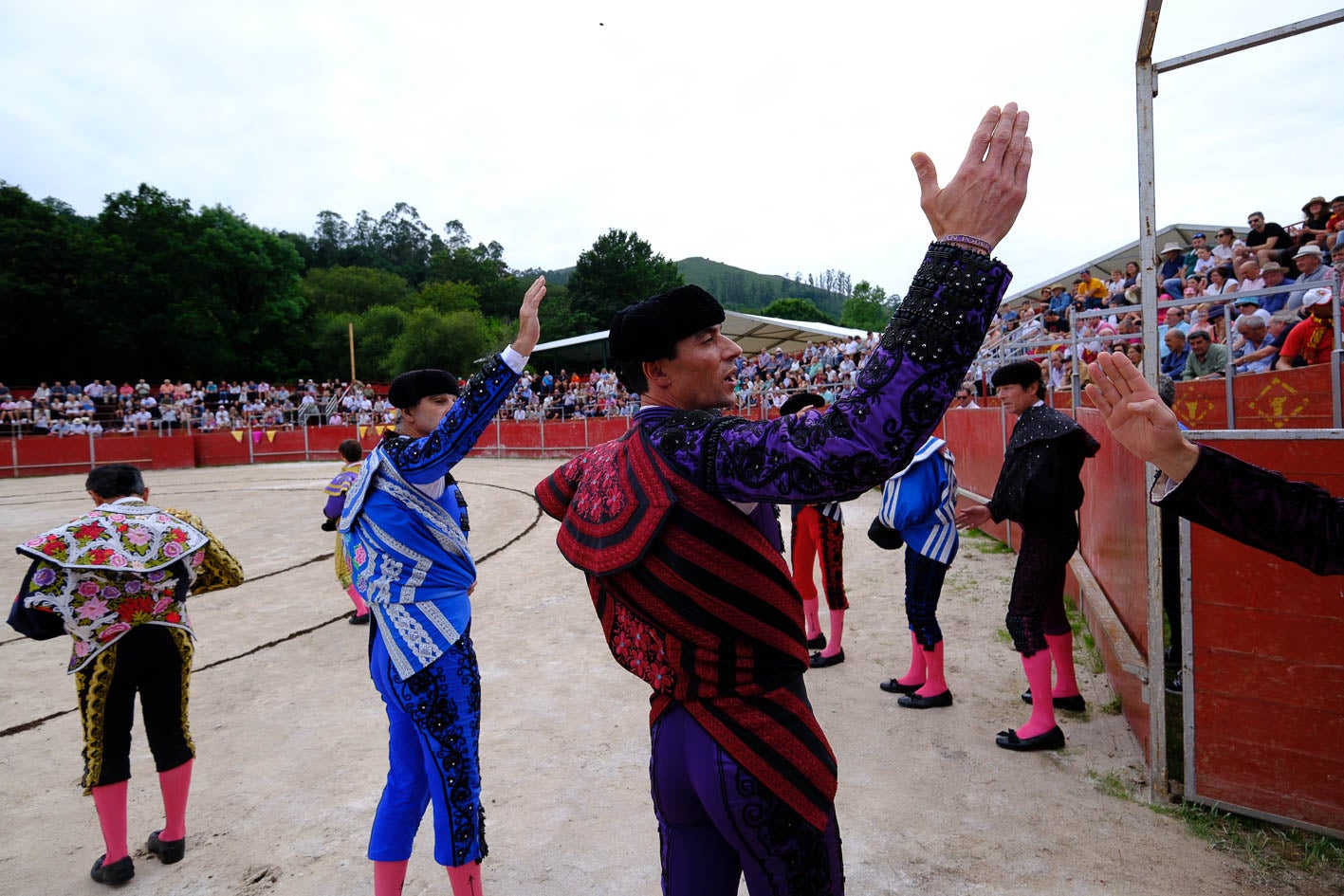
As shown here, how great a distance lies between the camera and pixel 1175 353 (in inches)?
297

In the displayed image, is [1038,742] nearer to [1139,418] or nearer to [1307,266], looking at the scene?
[1139,418]

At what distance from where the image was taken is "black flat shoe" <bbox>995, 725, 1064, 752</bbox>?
3947mm

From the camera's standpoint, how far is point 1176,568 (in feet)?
16.2

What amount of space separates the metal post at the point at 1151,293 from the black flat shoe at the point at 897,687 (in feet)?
5.01

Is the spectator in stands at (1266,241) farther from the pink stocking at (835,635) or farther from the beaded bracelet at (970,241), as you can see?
the beaded bracelet at (970,241)

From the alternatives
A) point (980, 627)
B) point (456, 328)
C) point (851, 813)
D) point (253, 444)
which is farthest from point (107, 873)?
point (456, 328)

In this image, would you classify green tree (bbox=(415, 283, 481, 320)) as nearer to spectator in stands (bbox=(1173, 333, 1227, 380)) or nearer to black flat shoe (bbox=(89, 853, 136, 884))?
spectator in stands (bbox=(1173, 333, 1227, 380))

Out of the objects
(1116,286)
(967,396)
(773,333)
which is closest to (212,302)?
(773,333)

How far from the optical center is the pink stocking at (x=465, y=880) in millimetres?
2568

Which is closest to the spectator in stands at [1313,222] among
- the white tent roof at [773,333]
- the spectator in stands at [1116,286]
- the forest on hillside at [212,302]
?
the spectator in stands at [1116,286]

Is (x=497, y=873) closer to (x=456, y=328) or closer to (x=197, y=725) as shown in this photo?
(x=197, y=725)

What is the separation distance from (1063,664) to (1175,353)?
468 centimetres

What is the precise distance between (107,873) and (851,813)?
3126 millimetres

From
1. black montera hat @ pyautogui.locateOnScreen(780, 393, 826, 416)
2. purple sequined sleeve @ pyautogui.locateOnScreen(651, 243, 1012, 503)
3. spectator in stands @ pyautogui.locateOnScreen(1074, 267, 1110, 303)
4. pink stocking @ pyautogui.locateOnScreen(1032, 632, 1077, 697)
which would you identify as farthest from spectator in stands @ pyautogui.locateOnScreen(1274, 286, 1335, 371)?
spectator in stands @ pyautogui.locateOnScreen(1074, 267, 1110, 303)
